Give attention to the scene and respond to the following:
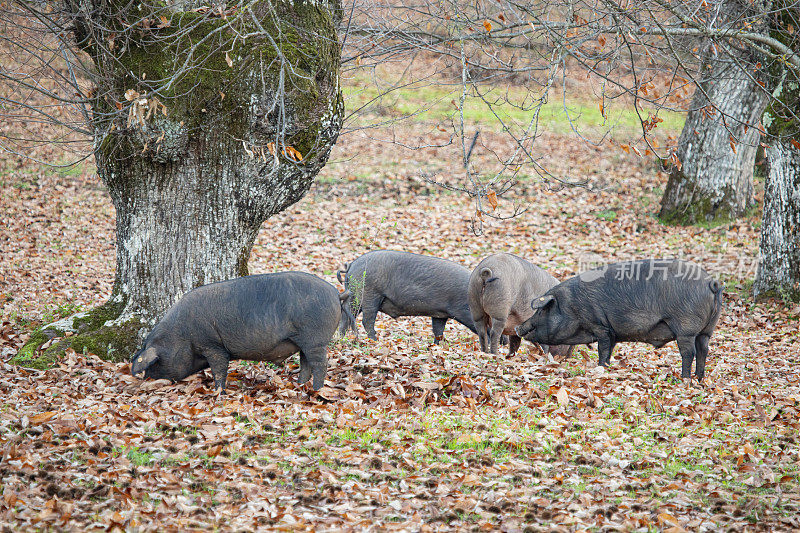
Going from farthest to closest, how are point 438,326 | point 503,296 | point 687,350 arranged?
point 438,326 < point 503,296 < point 687,350

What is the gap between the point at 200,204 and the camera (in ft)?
24.9

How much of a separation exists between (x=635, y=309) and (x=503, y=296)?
1558 mm

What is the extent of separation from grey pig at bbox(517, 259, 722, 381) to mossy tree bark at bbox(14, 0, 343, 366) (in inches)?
126

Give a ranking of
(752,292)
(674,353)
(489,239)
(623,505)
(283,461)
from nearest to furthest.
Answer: (623,505), (283,461), (674,353), (752,292), (489,239)

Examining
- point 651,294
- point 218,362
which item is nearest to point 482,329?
point 651,294

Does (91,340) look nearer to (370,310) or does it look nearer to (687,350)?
(370,310)

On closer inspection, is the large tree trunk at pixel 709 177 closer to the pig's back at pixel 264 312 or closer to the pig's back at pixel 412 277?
the pig's back at pixel 412 277

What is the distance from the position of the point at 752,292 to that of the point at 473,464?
8.23 m

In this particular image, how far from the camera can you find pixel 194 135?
7449mm

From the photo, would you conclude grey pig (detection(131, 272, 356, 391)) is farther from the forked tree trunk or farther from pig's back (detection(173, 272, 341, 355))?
the forked tree trunk

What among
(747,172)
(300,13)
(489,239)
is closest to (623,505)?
(300,13)

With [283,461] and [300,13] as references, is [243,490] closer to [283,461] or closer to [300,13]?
[283,461]

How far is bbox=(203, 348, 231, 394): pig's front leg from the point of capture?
6.88m

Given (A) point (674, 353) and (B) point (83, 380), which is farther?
(A) point (674, 353)
